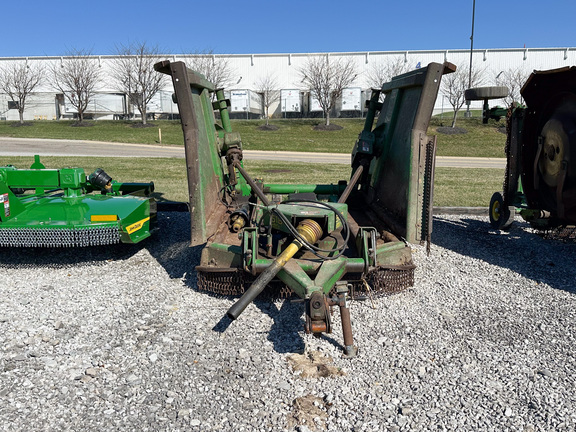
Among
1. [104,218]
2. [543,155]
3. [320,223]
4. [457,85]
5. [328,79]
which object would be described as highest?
[328,79]

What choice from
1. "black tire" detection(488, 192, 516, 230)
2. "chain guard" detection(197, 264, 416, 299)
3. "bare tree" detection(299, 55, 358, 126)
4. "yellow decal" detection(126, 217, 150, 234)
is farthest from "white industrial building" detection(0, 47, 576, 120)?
"chain guard" detection(197, 264, 416, 299)

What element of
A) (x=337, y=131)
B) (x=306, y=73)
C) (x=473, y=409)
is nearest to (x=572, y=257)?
(x=473, y=409)

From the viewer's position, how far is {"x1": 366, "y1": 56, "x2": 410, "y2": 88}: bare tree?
37625mm

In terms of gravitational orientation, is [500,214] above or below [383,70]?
below

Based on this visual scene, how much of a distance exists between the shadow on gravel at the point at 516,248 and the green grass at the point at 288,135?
16.8 metres

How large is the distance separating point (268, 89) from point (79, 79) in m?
13.5

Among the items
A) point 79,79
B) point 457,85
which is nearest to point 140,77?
point 79,79

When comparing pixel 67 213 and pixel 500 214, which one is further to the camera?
pixel 500 214

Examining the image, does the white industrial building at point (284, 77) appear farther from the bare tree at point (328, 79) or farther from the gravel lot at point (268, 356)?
the gravel lot at point (268, 356)

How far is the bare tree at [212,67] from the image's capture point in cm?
3516

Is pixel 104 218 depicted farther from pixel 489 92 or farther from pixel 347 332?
pixel 489 92

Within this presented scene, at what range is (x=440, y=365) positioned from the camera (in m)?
3.46

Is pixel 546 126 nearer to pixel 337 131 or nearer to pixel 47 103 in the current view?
pixel 337 131

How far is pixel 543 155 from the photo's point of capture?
6.12 metres
